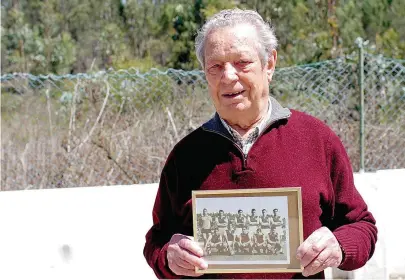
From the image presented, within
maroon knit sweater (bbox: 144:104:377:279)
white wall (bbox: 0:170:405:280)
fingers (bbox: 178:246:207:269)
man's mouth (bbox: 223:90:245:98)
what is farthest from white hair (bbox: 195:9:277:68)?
white wall (bbox: 0:170:405:280)

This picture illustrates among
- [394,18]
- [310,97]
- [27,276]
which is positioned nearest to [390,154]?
[310,97]

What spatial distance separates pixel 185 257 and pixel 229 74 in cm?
→ 50

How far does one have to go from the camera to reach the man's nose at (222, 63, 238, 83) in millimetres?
1976

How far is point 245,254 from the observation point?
198cm

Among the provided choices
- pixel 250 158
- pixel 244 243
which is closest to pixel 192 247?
pixel 244 243

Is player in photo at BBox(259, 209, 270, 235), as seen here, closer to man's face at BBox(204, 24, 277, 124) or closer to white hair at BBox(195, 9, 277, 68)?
man's face at BBox(204, 24, 277, 124)

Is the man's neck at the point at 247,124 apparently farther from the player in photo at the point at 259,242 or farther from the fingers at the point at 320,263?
the fingers at the point at 320,263

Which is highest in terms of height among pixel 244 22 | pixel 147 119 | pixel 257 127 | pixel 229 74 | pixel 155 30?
pixel 155 30

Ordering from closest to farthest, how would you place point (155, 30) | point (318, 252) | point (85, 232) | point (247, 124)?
point (318, 252) → point (247, 124) → point (85, 232) → point (155, 30)

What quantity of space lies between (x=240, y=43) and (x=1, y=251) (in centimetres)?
239

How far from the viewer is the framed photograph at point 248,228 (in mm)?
1934

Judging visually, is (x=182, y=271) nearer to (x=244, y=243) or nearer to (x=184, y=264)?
(x=184, y=264)

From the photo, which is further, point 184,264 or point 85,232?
point 85,232

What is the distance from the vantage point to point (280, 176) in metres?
2.01
